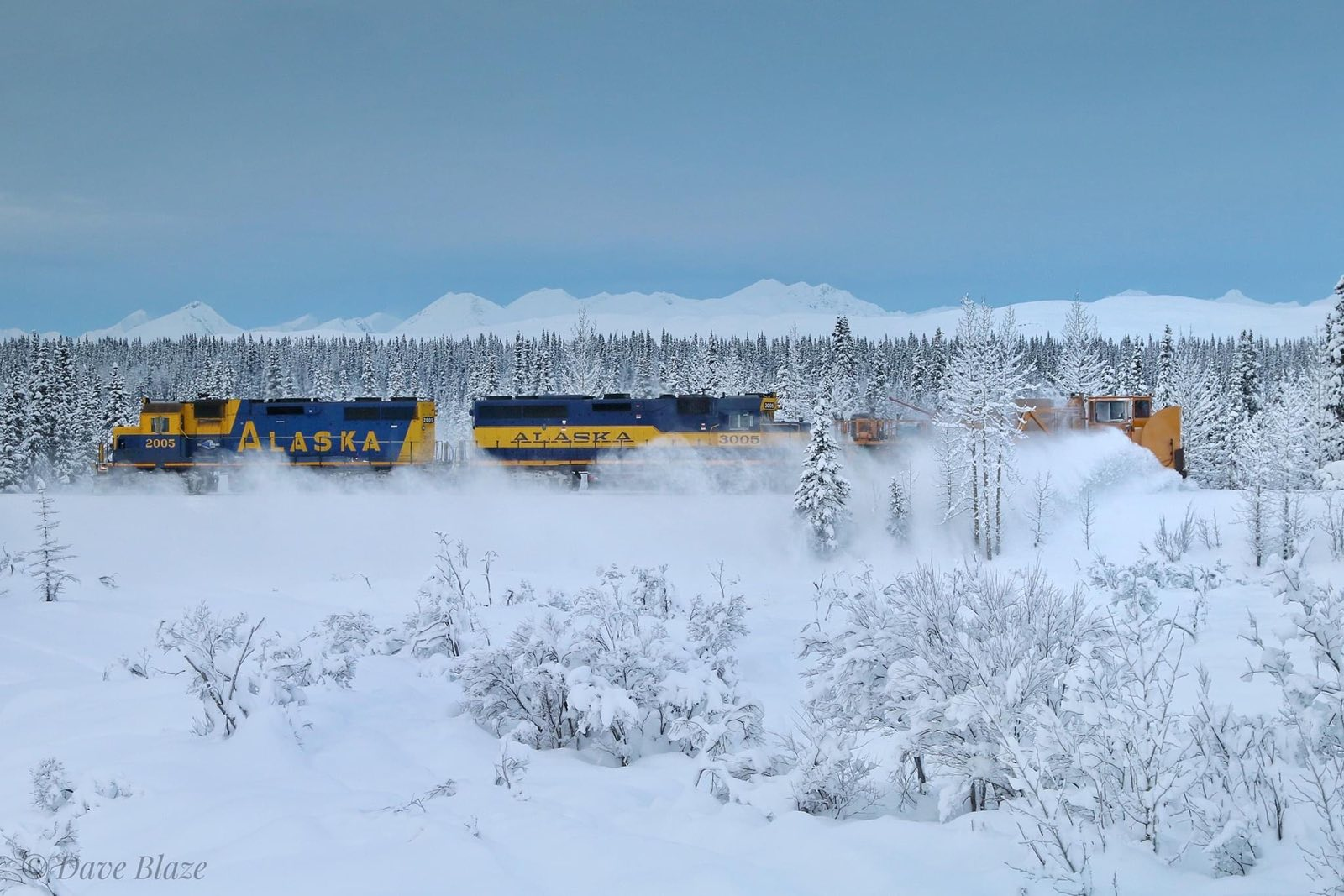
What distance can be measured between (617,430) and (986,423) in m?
13.0

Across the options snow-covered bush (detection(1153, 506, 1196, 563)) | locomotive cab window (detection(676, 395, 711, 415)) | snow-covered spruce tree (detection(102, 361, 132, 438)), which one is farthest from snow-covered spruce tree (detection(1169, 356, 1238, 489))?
snow-covered spruce tree (detection(102, 361, 132, 438))

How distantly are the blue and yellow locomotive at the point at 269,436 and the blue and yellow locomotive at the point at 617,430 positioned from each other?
2894 mm

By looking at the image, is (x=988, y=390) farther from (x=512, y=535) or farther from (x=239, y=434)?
(x=239, y=434)

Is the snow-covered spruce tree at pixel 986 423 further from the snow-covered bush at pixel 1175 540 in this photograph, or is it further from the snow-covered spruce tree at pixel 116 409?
the snow-covered spruce tree at pixel 116 409

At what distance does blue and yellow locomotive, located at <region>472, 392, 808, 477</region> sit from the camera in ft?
95.2

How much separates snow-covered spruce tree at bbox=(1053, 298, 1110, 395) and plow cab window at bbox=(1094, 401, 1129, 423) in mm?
13059

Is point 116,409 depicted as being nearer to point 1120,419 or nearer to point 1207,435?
point 1120,419

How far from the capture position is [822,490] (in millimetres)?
26734

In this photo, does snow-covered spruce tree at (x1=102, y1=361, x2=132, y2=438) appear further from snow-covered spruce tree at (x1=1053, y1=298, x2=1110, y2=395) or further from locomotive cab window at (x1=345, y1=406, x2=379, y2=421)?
snow-covered spruce tree at (x1=1053, y1=298, x2=1110, y2=395)

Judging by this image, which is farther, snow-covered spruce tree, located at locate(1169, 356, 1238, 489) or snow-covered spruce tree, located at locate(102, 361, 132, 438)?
snow-covered spruce tree, located at locate(102, 361, 132, 438)

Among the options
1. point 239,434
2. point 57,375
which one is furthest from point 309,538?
point 57,375

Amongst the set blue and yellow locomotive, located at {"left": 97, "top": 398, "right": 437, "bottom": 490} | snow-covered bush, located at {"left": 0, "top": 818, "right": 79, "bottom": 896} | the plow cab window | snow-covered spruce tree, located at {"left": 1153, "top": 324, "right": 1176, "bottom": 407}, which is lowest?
snow-covered bush, located at {"left": 0, "top": 818, "right": 79, "bottom": 896}

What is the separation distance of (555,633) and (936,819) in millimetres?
3934

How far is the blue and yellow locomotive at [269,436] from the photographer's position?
28969mm
